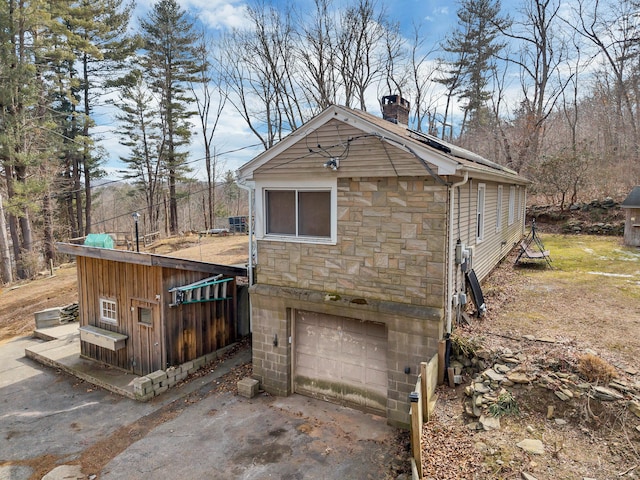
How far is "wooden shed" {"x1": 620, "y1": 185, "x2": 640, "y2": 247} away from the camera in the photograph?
14.8 m

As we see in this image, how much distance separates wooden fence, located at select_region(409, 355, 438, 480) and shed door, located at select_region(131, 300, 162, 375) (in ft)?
21.8

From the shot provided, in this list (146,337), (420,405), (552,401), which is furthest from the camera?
(146,337)

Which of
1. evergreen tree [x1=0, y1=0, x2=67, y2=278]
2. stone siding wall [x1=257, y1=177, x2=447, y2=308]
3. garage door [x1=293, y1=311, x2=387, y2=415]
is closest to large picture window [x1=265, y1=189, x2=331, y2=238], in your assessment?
stone siding wall [x1=257, y1=177, x2=447, y2=308]

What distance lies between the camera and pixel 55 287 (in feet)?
59.3

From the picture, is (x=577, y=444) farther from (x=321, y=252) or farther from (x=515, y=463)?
(x=321, y=252)

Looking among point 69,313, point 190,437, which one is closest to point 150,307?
point 190,437

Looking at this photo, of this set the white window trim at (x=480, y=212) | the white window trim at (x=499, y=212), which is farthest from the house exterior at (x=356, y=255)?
the white window trim at (x=499, y=212)

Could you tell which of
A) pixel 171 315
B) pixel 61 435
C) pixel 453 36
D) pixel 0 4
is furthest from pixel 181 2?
pixel 61 435

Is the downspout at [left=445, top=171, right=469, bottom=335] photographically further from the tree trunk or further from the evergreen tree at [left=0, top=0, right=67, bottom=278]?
the tree trunk

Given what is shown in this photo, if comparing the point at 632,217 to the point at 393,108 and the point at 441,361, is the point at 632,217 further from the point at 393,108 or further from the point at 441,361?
the point at 441,361

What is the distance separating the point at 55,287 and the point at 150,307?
12027mm

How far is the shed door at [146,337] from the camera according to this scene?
372 inches

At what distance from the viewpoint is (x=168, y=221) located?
3189 centimetres

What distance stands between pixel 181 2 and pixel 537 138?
2634 cm
